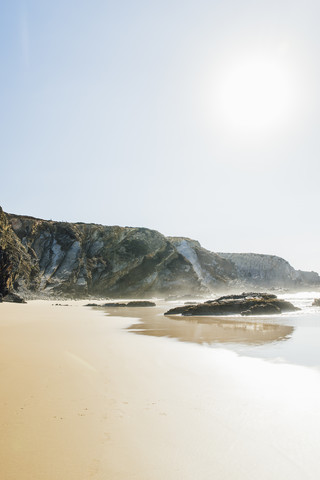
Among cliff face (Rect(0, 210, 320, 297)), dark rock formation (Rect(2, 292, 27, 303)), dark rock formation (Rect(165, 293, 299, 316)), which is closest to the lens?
dark rock formation (Rect(165, 293, 299, 316))

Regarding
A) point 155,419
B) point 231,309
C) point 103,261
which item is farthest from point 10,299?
point 103,261

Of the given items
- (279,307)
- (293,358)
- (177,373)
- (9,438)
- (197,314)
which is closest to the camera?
(9,438)

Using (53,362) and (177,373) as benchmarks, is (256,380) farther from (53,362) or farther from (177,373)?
(53,362)

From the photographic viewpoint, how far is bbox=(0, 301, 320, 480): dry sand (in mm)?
2746

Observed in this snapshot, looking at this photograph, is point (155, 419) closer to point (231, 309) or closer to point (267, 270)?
point (231, 309)

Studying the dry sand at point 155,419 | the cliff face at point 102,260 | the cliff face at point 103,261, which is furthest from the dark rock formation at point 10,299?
the dry sand at point 155,419

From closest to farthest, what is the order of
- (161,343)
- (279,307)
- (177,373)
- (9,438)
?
(9,438) → (177,373) → (161,343) → (279,307)

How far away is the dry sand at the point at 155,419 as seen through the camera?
2746 millimetres

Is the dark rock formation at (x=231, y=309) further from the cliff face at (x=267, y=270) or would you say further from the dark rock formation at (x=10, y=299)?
the cliff face at (x=267, y=270)

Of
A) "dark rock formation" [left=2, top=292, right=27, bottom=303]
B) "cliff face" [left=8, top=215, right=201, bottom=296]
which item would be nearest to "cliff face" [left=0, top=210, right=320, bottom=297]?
"cliff face" [left=8, top=215, right=201, bottom=296]

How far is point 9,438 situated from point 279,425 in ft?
9.63

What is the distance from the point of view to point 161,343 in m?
9.95

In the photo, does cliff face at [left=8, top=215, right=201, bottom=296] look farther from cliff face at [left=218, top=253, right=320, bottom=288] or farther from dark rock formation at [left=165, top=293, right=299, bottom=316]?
cliff face at [left=218, top=253, right=320, bottom=288]

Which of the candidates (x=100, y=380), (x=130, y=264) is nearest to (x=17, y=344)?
(x=100, y=380)
